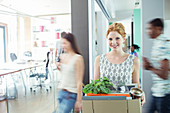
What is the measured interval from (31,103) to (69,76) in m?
2.05

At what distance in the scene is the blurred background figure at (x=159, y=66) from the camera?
4.28ft

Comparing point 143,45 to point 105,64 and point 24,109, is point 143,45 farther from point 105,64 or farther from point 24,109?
point 24,109

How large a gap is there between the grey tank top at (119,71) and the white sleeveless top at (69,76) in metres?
0.28

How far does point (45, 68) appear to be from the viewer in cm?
343

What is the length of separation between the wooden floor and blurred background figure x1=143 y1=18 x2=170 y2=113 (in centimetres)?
204

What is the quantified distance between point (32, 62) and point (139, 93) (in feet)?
11.3

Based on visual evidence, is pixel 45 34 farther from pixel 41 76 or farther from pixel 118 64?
pixel 118 64

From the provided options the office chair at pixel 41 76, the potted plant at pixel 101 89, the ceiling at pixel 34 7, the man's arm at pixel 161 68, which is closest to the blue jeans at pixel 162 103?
the man's arm at pixel 161 68

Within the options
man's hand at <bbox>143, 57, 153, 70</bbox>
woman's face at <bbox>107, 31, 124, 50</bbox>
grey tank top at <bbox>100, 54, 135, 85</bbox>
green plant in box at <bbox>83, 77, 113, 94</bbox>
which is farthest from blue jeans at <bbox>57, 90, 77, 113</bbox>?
man's hand at <bbox>143, 57, 153, 70</bbox>

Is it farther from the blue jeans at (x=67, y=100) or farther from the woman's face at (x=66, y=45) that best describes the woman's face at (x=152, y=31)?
the blue jeans at (x=67, y=100)

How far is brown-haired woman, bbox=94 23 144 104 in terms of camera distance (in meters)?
1.57

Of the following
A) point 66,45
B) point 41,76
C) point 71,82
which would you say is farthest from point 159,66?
point 41,76

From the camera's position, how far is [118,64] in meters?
1.59

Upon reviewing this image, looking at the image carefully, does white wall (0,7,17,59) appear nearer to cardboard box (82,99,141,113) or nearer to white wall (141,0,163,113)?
cardboard box (82,99,141,113)
